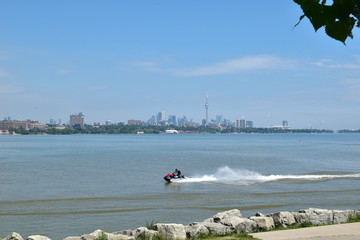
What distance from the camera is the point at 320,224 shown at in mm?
16172

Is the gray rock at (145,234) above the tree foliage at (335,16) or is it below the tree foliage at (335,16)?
below

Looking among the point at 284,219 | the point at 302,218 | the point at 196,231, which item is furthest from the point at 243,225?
the point at 302,218

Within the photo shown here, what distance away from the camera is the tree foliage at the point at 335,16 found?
2.40m

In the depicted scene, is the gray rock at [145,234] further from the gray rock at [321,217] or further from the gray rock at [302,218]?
the gray rock at [321,217]

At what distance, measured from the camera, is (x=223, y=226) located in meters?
15.2

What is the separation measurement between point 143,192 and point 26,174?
1943cm

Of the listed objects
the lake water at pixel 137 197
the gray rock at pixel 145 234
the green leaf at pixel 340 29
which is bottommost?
the lake water at pixel 137 197

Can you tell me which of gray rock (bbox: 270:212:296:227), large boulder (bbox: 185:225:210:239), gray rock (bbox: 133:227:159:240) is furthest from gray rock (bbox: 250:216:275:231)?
gray rock (bbox: 133:227:159:240)

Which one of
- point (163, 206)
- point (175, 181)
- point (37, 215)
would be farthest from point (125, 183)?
point (37, 215)

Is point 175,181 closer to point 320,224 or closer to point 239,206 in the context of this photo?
point 239,206

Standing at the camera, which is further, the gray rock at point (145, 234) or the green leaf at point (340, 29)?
the gray rock at point (145, 234)

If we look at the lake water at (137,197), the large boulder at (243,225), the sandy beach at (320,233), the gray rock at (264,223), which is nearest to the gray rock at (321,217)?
the sandy beach at (320,233)

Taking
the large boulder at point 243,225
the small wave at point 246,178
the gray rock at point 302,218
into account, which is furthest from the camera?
the small wave at point 246,178

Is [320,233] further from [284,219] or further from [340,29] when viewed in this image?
[340,29]
